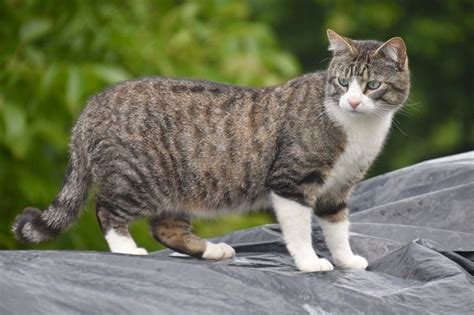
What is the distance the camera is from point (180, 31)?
21.9 ft

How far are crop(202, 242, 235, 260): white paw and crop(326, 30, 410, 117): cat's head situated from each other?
63 centimetres

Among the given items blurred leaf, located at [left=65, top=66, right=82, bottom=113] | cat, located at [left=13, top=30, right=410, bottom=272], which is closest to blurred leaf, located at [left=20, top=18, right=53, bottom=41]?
blurred leaf, located at [left=65, top=66, right=82, bottom=113]

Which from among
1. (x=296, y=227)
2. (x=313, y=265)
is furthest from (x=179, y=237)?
(x=313, y=265)

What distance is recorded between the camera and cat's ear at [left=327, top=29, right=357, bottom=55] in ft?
13.6

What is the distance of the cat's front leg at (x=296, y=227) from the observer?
3.94 metres

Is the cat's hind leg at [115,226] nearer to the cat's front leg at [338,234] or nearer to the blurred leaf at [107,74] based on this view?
the cat's front leg at [338,234]

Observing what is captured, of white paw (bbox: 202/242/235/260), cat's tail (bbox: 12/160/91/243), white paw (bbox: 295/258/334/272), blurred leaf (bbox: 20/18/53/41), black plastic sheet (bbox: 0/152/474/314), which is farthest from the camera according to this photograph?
blurred leaf (bbox: 20/18/53/41)

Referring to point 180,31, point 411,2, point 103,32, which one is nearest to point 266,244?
point 103,32

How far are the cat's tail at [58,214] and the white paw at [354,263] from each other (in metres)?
0.98

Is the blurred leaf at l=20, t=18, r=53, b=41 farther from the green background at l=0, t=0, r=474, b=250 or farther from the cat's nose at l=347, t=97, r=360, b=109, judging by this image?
the cat's nose at l=347, t=97, r=360, b=109

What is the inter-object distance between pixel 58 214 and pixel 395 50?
1.36 m

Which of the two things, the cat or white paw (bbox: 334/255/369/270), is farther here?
the cat

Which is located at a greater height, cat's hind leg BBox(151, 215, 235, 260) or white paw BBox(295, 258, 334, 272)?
cat's hind leg BBox(151, 215, 235, 260)

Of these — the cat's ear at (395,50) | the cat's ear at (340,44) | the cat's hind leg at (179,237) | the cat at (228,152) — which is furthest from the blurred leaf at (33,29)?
the cat's ear at (395,50)
